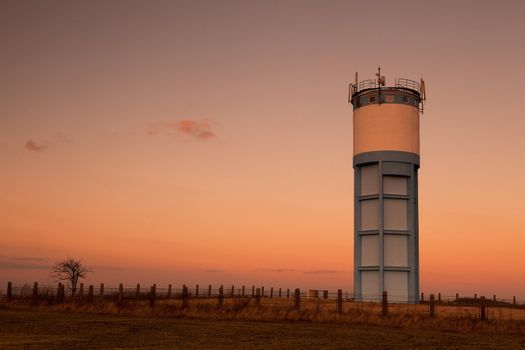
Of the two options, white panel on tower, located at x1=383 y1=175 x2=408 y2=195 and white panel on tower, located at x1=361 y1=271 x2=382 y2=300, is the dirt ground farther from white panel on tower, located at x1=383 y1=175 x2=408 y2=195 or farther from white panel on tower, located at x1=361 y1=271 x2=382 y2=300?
white panel on tower, located at x1=383 y1=175 x2=408 y2=195

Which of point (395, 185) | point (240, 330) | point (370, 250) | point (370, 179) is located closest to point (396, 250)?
point (370, 250)

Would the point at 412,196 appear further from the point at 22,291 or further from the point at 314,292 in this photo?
the point at 22,291

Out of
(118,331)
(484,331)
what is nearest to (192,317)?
(118,331)

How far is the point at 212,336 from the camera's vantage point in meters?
27.6

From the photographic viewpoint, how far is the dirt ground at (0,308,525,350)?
24195 millimetres

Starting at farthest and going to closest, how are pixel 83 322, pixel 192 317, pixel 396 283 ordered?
1. pixel 396 283
2. pixel 192 317
3. pixel 83 322

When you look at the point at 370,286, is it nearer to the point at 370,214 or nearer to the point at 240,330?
the point at 370,214

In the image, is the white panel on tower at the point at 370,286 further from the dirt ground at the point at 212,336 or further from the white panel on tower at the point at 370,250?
the dirt ground at the point at 212,336

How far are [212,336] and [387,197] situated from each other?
107 ft

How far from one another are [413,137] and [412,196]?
18.1 feet

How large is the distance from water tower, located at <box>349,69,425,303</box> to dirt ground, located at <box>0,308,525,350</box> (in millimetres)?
22037

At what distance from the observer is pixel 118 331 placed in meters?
29.3

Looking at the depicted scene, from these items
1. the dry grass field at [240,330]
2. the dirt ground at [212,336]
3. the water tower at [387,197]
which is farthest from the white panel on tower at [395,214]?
the dirt ground at [212,336]

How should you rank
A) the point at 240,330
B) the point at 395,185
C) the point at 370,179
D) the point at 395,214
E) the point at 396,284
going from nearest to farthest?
the point at 240,330, the point at 396,284, the point at 395,214, the point at 395,185, the point at 370,179
